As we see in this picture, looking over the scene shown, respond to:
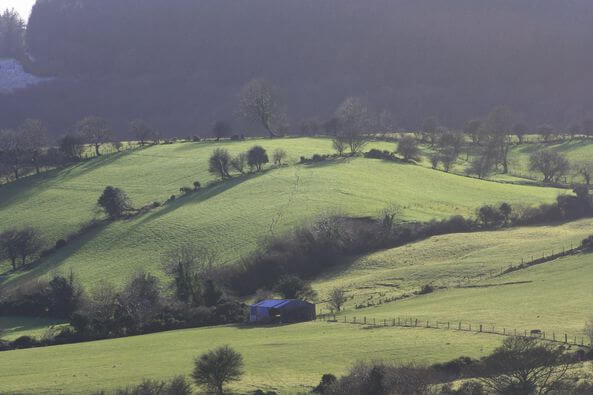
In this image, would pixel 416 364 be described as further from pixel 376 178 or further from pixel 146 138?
pixel 146 138

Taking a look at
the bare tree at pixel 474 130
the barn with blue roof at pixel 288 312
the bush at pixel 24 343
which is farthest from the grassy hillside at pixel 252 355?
the bare tree at pixel 474 130

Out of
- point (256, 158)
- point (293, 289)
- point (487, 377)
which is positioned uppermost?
point (256, 158)

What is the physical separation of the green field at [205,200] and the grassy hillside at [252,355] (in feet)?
75.7

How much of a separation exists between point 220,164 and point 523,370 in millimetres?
75285

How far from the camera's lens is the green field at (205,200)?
8644 cm

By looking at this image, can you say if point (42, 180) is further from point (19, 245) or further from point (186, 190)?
point (19, 245)

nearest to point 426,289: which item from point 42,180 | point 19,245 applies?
point 19,245

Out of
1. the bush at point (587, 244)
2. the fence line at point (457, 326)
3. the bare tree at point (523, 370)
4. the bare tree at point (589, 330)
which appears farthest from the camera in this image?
the bush at point (587, 244)

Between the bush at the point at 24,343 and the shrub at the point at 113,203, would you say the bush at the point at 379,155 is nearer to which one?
the shrub at the point at 113,203

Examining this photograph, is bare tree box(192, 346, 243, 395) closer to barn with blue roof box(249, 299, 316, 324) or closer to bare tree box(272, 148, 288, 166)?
barn with blue roof box(249, 299, 316, 324)

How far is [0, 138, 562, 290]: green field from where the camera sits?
86.4 m

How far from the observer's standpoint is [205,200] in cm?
10044

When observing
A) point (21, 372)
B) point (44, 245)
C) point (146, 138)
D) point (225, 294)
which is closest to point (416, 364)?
point (21, 372)

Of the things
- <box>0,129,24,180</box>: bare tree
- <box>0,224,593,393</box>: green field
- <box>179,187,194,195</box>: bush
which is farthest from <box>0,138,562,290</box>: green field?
<box>0,224,593,393</box>: green field
